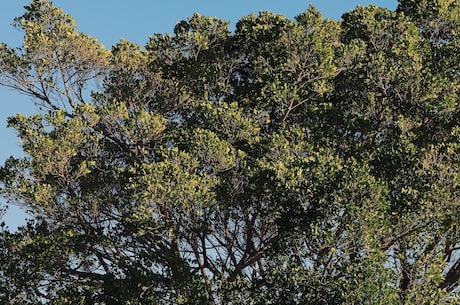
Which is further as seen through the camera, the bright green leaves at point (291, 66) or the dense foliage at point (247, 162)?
the bright green leaves at point (291, 66)

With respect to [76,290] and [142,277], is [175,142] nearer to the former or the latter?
[142,277]

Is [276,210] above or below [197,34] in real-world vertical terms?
below

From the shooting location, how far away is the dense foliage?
1404cm

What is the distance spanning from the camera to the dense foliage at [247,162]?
1404cm

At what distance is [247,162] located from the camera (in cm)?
1595

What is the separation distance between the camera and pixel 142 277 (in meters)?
16.0

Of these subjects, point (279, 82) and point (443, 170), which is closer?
point (443, 170)

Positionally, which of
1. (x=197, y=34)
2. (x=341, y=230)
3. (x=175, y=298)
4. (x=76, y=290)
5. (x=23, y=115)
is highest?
(x=197, y=34)

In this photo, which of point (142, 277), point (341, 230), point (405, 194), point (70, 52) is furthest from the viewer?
point (70, 52)

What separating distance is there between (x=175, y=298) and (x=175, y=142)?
4.23 meters

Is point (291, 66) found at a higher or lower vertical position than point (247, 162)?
higher

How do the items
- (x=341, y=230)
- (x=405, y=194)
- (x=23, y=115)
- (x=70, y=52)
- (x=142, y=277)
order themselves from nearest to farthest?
(x=341, y=230) → (x=405, y=194) → (x=142, y=277) → (x=23, y=115) → (x=70, y=52)

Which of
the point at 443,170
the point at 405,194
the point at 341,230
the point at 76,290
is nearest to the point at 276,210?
the point at 341,230

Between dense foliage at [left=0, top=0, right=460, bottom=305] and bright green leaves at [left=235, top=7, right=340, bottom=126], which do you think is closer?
dense foliage at [left=0, top=0, right=460, bottom=305]
